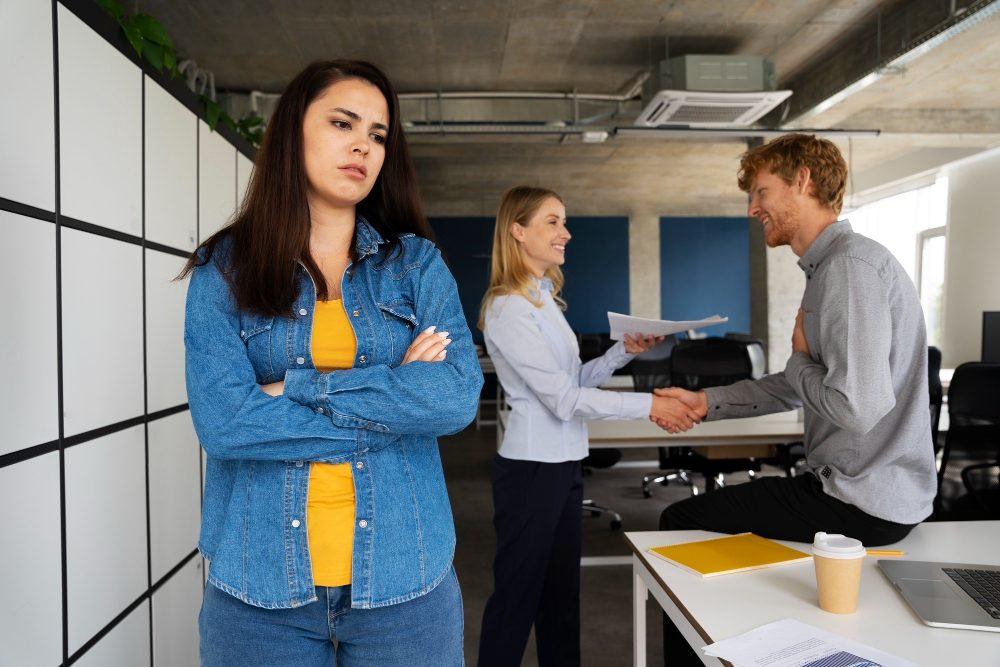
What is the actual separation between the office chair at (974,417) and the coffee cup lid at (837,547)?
2377 millimetres

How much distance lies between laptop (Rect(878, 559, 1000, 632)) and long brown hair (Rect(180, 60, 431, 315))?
118 centimetres

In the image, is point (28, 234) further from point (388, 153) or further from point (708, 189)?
point (708, 189)

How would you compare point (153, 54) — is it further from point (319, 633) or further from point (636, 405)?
point (319, 633)

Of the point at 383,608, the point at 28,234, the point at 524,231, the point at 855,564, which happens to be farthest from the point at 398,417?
the point at 524,231

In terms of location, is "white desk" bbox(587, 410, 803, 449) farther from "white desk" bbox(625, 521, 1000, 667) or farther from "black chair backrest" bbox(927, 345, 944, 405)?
"white desk" bbox(625, 521, 1000, 667)

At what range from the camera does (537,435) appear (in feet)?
7.84

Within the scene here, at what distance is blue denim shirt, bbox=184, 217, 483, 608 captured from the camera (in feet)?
4.06

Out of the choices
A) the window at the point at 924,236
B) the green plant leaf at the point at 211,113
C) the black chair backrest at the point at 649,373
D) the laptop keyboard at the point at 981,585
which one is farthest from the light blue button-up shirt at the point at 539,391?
the window at the point at 924,236

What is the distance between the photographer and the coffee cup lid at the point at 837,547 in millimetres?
1354

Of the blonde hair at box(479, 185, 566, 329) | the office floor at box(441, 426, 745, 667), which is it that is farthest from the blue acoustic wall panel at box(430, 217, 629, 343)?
the blonde hair at box(479, 185, 566, 329)

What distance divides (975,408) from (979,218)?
7.23 m

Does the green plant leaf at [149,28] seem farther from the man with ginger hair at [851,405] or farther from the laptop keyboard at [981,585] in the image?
the laptop keyboard at [981,585]

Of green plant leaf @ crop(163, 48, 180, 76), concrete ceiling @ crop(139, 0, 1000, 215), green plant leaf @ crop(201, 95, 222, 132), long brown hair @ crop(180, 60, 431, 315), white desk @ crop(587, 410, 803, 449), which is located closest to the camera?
long brown hair @ crop(180, 60, 431, 315)

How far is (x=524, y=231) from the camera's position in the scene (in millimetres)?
2604
